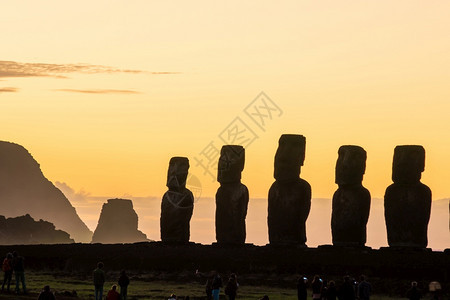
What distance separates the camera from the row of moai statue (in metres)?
46.6

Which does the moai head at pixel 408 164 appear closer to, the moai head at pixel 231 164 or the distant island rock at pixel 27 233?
the moai head at pixel 231 164

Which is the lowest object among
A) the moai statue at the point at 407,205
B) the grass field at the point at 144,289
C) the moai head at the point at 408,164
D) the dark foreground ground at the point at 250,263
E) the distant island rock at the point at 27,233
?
the grass field at the point at 144,289

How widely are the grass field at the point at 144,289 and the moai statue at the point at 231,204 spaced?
22.8 ft

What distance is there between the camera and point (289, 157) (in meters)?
50.4

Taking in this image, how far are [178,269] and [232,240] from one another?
5729 millimetres

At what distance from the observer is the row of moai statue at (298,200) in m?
46.6

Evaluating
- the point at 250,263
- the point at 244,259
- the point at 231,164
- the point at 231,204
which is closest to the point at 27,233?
the point at 231,164

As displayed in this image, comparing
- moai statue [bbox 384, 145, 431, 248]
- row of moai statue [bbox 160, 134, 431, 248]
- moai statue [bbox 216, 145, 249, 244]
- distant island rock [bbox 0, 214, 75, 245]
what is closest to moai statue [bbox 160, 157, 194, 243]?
row of moai statue [bbox 160, 134, 431, 248]

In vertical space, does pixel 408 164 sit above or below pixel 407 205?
above

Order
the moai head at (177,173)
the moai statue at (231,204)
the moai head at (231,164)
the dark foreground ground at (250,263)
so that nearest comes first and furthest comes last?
the dark foreground ground at (250,263), the moai statue at (231,204), the moai head at (231,164), the moai head at (177,173)

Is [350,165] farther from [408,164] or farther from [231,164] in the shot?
[231,164]

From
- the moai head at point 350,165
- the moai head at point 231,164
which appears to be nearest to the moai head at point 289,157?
the moai head at point 350,165

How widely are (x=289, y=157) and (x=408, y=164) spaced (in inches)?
233

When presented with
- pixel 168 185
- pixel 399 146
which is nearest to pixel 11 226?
pixel 168 185
